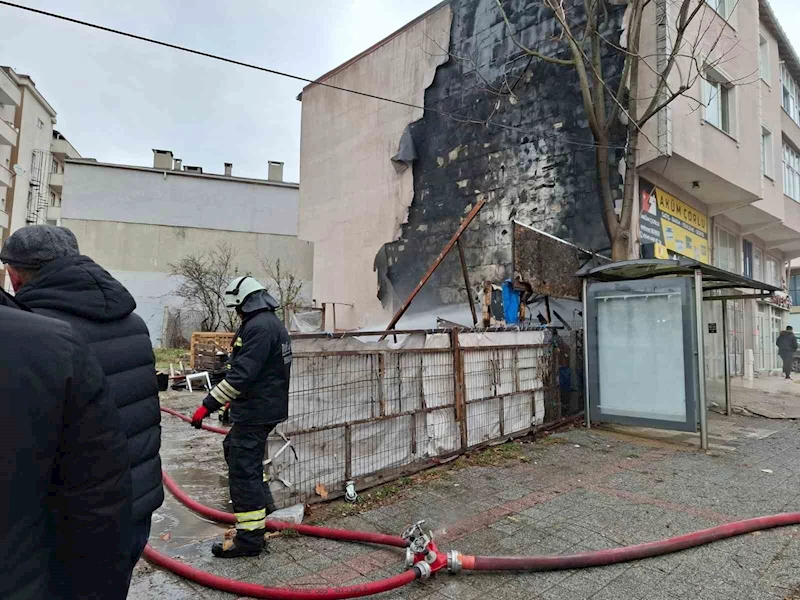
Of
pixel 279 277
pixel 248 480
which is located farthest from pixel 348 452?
pixel 279 277

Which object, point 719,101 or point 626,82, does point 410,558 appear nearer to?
point 626,82

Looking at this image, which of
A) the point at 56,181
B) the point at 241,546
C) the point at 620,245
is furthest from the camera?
the point at 56,181

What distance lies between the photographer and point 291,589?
9.34 ft

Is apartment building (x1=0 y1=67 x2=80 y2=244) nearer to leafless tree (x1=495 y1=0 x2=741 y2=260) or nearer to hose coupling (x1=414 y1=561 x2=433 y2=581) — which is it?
leafless tree (x1=495 y1=0 x2=741 y2=260)

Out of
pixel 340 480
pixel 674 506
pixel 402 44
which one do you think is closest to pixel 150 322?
pixel 402 44

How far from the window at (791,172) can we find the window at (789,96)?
47.3 inches

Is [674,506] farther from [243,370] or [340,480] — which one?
[243,370]

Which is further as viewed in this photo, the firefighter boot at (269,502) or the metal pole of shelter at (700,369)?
the metal pole of shelter at (700,369)

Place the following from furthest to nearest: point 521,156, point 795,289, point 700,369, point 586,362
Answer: point 795,289
point 521,156
point 586,362
point 700,369

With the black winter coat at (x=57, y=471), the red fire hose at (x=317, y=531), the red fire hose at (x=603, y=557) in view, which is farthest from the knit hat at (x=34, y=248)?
A: the red fire hose at (x=603, y=557)

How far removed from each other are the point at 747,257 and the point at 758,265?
5.07 feet

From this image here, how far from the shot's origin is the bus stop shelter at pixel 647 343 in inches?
268

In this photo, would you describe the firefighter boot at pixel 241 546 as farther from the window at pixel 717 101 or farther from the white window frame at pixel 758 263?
the white window frame at pixel 758 263

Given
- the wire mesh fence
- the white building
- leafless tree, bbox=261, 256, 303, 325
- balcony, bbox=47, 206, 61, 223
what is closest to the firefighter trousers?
the wire mesh fence
